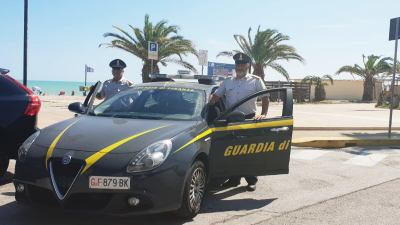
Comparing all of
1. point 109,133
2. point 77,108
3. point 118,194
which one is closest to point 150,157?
point 118,194

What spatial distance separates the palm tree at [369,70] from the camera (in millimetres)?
46125

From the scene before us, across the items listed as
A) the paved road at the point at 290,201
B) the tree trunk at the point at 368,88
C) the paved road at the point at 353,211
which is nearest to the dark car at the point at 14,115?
the paved road at the point at 290,201

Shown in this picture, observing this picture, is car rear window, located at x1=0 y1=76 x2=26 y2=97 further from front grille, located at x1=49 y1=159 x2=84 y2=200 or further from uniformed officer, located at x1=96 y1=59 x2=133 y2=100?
front grille, located at x1=49 y1=159 x2=84 y2=200

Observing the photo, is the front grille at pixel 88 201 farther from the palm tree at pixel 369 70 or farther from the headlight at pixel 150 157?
the palm tree at pixel 369 70

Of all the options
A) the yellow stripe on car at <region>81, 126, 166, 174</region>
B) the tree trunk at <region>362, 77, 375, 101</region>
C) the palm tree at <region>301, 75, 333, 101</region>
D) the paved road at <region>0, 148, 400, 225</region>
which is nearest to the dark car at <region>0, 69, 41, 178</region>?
the paved road at <region>0, 148, 400, 225</region>

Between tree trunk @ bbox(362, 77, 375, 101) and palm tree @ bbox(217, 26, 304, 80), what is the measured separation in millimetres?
12047

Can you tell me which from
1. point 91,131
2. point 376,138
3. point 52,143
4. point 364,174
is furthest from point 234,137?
point 376,138

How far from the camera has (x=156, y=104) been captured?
611cm

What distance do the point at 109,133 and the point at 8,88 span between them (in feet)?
7.88

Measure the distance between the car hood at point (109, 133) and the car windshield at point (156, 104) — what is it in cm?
25

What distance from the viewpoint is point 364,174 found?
8.75 m

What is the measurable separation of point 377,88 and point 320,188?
44.8 m

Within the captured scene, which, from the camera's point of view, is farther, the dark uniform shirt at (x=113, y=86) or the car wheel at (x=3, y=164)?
the dark uniform shirt at (x=113, y=86)

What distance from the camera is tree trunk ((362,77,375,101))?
4650 centimetres
